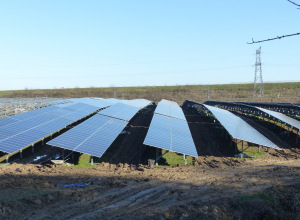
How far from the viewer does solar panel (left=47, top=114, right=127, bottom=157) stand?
50.9ft

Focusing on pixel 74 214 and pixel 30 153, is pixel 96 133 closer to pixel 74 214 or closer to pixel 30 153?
pixel 30 153

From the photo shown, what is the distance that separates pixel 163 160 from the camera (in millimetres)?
18000

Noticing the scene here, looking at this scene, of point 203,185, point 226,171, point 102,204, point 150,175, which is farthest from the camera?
point 226,171

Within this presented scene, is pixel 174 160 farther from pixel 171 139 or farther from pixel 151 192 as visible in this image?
pixel 151 192

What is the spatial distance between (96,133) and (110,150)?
235 cm

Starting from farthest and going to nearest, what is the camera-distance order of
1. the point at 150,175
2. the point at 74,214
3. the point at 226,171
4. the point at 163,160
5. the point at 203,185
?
the point at 163,160, the point at 226,171, the point at 150,175, the point at 203,185, the point at 74,214

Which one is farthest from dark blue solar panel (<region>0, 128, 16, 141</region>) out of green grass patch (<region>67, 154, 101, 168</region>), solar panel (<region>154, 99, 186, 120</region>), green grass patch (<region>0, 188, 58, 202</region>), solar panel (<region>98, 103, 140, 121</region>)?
solar panel (<region>154, 99, 186, 120</region>)

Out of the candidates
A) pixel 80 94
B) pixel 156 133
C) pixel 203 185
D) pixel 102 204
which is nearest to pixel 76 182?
pixel 102 204

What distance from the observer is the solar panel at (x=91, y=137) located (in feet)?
Result: 50.9

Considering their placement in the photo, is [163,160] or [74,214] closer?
[74,214]

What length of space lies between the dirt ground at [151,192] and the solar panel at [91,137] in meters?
1.15

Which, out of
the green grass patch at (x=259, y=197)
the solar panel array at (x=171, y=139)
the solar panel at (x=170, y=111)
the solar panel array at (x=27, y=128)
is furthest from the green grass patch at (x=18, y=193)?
the solar panel at (x=170, y=111)

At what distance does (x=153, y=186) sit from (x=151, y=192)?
810 mm

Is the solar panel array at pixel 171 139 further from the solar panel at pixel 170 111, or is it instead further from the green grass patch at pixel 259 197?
the solar panel at pixel 170 111
